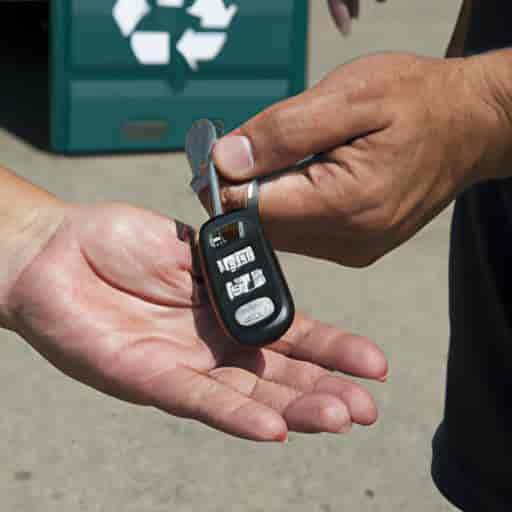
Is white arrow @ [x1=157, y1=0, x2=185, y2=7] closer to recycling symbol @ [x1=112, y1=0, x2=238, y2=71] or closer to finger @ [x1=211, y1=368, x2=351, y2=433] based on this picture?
recycling symbol @ [x1=112, y1=0, x2=238, y2=71]

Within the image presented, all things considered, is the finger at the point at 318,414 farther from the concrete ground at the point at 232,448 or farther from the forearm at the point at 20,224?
the concrete ground at the point at 232,448

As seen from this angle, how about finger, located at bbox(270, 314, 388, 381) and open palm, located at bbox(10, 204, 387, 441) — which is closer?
open palm, located at bbox(10, 204, 387, 441)

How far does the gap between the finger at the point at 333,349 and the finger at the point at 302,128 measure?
309 millimetres

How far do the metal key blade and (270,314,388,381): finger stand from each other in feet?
0.89

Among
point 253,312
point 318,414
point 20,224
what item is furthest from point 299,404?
point 20,224

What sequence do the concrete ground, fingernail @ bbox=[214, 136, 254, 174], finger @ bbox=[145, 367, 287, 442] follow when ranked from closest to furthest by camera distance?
finger @ bbox=[145, 367, 287, 442]
fingernail @ bbox=[214, 136, 254, 174]
the concrete ground

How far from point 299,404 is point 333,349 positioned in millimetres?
198

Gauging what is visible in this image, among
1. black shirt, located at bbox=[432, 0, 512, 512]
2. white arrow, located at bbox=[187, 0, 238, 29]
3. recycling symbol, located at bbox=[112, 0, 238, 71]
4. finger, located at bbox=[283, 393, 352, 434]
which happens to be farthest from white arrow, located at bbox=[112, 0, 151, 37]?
finger, located at bbox=[283, 393, 352, 434]

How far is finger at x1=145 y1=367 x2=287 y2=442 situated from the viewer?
1.27 m

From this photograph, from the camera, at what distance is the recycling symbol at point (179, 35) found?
405 centimetres

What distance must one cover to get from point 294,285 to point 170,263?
159 cm

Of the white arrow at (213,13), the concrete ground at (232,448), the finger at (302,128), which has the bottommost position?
the concrete ground at (232,448)

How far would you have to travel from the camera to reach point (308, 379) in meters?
1.47

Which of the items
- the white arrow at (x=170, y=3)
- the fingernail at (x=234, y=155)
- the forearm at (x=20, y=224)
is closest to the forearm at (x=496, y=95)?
the fingernail at (x=234, y=155)
